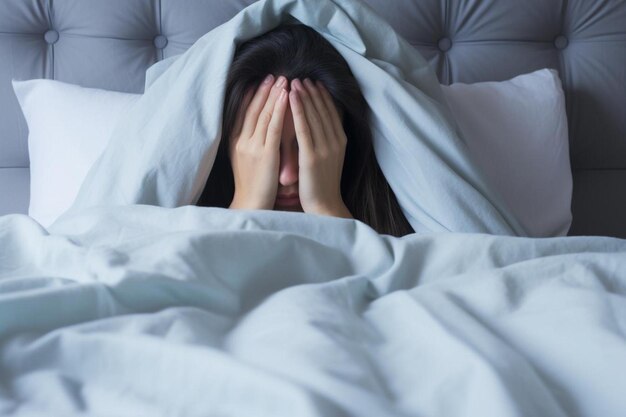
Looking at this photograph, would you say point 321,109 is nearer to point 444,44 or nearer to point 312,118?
point 312,118

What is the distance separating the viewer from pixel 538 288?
64 centimetres

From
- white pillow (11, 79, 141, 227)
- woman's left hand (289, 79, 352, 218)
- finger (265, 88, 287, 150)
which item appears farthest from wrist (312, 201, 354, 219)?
white pillow (11, 79, 141, 227)

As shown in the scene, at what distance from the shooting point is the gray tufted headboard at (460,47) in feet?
3.92

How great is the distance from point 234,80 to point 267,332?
0.52 m

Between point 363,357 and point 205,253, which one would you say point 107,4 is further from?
point 363,357

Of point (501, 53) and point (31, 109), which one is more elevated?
point (501, 53)

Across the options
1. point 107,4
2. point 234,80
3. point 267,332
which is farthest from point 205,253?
point 107,4

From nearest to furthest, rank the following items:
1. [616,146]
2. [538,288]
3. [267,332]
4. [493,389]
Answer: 1. [493,389]
2. [267,332]
3. [538,288]
4. [616,146]

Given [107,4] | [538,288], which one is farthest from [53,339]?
[107,4]

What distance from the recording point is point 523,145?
114 cm

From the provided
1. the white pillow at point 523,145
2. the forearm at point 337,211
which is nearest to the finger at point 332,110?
the forearm at point 337,211

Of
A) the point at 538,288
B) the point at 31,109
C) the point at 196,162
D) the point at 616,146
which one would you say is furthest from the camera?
the point at 616,146

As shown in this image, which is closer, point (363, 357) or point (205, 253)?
point (363, 357)

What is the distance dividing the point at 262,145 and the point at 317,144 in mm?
74
